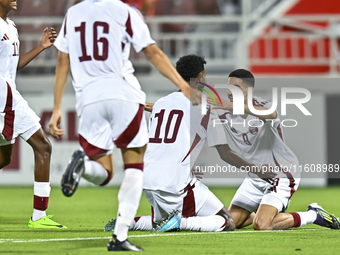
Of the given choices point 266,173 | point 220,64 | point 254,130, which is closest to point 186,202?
point 266,173

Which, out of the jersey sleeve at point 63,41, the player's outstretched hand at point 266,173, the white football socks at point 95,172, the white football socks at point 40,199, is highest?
the jersey sleeve at point 63,41

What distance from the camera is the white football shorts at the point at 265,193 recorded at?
6176 mm

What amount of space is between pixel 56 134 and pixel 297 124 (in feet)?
28.8

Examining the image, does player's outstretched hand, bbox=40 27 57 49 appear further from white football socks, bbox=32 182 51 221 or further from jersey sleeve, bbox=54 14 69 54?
jersey sleeve, bbox=54 14 69 54

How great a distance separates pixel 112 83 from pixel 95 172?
633 millimetres

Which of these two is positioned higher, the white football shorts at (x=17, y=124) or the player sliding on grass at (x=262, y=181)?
the white football shorts at (x=17, y=124)

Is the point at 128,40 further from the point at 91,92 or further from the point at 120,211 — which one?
the point at 120,211

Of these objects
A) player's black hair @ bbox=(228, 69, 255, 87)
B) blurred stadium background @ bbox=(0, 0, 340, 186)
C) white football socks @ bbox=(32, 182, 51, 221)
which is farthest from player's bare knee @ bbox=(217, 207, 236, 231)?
blurred stadium background @ bbox=(0, 0, 340, 186)

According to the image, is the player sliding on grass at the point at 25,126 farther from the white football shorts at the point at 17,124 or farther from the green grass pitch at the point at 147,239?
the green grass pitch at the point at 147,239

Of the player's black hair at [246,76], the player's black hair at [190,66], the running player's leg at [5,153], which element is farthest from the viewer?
the player's black hair at [246,76]

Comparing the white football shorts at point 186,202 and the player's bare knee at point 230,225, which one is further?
the player's bare knee at point 230,225

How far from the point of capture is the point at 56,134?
14.4 feet

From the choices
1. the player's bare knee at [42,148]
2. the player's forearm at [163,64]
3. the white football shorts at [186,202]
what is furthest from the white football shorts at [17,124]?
the player's forearm at [163,64]

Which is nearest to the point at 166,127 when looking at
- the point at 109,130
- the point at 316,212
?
the point at 109,130
